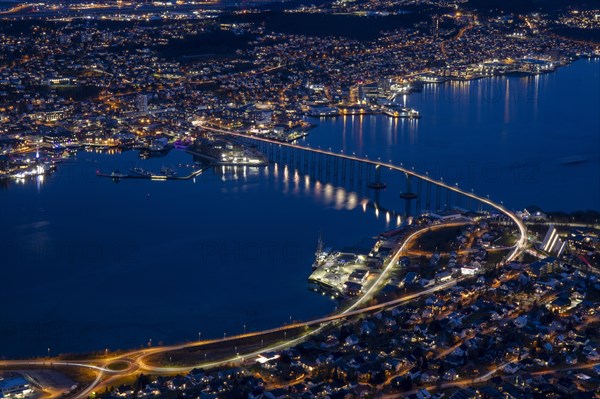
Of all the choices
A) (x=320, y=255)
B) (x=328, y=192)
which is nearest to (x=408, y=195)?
(x=328, y=192)

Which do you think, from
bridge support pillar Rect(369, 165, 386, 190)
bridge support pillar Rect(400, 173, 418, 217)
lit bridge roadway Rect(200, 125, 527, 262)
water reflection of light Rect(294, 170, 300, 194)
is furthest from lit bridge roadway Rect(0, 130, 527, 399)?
water reflection of light Rect(294, 170, 300, 194)

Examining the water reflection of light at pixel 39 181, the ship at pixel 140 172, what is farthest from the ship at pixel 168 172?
the water reflection of light at pixel 39 181

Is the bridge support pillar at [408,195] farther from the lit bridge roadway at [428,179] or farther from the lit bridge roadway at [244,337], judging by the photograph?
the lit bridge roadway at [244,337]

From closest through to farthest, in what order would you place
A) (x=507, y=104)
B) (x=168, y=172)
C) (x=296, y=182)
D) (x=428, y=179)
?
(x=428, y=179)
(x=296, y=182)
(x=168, y=172)
(x=507, y=104)

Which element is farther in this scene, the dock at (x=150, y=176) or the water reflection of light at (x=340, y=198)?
the dock at (x=150, y=176)

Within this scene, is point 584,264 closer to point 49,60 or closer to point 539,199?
point 539,199

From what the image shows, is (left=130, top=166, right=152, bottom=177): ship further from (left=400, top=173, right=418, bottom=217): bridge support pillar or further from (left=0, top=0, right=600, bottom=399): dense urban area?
(left=400, top=173, right=418, bottom=217): bridge support pillar

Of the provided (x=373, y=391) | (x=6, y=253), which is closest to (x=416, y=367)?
(x=373, y=391)

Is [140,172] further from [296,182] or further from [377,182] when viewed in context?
[377,182]
